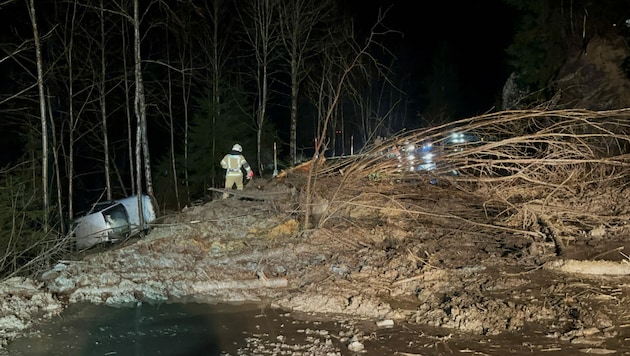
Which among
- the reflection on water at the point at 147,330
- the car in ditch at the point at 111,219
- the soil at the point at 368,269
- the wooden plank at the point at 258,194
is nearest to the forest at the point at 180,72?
the car in ditch at the point at 111,219

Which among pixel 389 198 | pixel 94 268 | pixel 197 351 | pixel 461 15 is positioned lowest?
pixel 197 351

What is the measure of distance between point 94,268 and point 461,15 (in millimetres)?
41796

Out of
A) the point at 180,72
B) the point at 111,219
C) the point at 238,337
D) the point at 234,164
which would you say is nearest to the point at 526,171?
the point at 238,337

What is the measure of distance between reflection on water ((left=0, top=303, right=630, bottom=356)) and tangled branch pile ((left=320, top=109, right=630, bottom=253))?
2950mm

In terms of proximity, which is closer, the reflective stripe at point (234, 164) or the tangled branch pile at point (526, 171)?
the tangled branch pile at point (526, 171)

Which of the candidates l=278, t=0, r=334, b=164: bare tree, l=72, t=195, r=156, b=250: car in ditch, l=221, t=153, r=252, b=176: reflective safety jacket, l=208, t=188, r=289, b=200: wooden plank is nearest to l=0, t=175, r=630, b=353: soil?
l=208, t=188, r=289, b=200: wooden plank

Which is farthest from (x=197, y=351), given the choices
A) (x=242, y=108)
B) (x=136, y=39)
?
(x=242, y=108)

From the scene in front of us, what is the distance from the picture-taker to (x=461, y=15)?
142ft

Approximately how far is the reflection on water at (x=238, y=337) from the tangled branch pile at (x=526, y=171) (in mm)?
2950

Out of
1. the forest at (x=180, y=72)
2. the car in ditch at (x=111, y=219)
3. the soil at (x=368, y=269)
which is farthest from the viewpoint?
the forest at (x=180, y=72)

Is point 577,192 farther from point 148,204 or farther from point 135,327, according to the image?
point 148,204

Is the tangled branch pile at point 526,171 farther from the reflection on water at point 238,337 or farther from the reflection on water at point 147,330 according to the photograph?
the reflection on water at point 147,330

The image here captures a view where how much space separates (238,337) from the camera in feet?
17.7

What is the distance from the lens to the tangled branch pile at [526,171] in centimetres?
780
